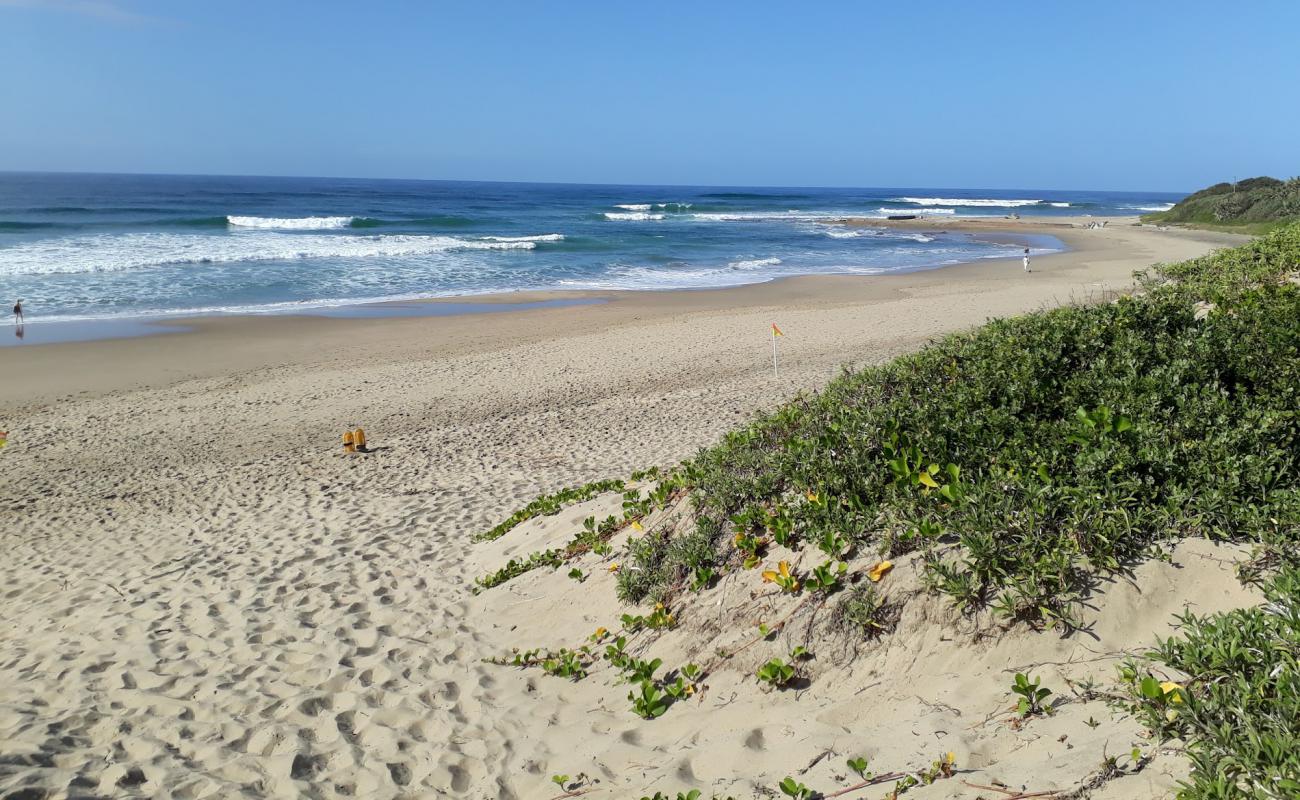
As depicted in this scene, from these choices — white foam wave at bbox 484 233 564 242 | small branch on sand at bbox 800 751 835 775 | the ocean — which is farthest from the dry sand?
white foam wave at bbox 484 233 564 242

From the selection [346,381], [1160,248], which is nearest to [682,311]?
[346,381]

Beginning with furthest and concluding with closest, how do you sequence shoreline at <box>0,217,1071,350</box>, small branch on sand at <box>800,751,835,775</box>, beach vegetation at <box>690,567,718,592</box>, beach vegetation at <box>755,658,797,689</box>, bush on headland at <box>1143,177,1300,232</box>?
1. bush on headland at <box>1143,177,1300,232</box>
2. shoreline at <box>0,217,1071,350</box>
3. beach vegetation at <box>690,567,718,592</box>
4. beach vegetation at <box>755,658,797,689</box>
5. small branch on sand at <box>800,751,835,775</box>

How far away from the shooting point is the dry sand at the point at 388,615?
11.1 ft

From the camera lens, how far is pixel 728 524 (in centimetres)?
489

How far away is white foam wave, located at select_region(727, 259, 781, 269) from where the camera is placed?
34.5 m

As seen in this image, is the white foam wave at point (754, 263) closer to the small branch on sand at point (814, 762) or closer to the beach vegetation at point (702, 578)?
the beach vegetation at point (702, 578)

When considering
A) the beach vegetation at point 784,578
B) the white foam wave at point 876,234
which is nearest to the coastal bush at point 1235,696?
the beach vegetation at point 784,578

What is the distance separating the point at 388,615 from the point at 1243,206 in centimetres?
5637

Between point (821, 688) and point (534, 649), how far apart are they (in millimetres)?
1885

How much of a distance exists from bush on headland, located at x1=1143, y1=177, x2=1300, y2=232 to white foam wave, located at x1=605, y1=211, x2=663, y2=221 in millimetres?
35749

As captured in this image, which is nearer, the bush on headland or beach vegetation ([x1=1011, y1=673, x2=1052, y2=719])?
beach vegetation ([x1=1011, y1=673, x2=1052, y2=719])

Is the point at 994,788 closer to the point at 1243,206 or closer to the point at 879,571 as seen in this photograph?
the point at 879,571

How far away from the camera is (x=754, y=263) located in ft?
117

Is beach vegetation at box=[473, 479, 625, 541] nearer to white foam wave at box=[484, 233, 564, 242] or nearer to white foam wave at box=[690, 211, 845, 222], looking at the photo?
white foam wave at box=[484, 233, 564, 242]
